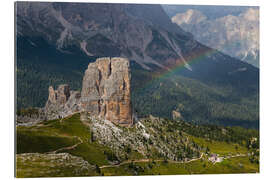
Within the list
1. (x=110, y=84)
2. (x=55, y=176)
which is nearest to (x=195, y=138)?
(x=110, y=84)

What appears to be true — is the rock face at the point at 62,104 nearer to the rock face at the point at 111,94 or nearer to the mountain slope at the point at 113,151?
the rock face at the point at 111,94

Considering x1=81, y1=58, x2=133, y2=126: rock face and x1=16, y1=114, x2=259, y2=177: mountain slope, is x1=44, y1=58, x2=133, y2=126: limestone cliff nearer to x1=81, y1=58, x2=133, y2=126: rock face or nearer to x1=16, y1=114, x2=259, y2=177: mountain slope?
x1=81, y1=58, x2=133, y2=126: rock face

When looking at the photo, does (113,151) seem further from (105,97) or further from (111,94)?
(111,94)

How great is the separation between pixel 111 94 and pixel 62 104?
12.8 metres

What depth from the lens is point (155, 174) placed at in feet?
270

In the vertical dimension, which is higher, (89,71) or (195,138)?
(89,71)

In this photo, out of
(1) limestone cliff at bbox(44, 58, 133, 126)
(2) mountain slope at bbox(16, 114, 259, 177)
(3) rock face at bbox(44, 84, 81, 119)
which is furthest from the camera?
(1) limestone cliff at bbox(44, 58, 133, 126)

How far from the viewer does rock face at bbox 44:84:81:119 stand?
308ft

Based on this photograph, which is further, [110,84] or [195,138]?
[195,138]

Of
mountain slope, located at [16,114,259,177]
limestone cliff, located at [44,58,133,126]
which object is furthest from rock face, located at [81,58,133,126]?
mountain slope, located at [16,114,259,177]

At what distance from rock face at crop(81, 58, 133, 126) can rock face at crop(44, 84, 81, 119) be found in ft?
8.12

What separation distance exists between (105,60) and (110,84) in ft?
22.0
